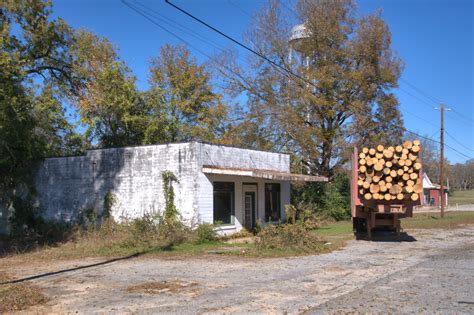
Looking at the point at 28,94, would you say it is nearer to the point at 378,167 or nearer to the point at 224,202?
the point at 224,202

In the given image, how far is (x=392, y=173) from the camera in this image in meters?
17.0

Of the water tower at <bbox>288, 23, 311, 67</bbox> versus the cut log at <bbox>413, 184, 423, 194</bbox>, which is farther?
the water tower at <bbox>288, 23, 311, 67</bbox>

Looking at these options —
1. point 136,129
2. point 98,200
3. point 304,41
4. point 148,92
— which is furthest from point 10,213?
point 304,41

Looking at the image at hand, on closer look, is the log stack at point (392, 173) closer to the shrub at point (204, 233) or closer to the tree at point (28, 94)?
the shrub at point (204, 233)

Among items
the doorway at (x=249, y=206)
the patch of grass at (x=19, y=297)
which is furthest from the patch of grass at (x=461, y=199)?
the patch of grass at (x=19, y=297)

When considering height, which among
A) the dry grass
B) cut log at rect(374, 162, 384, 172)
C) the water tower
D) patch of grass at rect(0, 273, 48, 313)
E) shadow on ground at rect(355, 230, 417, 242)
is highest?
the water tower

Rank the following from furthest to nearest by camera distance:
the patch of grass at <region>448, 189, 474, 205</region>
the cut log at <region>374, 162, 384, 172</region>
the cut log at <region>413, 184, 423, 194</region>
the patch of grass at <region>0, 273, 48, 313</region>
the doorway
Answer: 1. the patch of grass at <region>448, 189, 474, 205</region>
2. the doorway
3. the cut log at <region>374, 162, 384, 172</region>
4. the cut log at <region>413, 184, 423, 194</region>
5. the patch of grass at <region>0, 273, 48, 313</region>

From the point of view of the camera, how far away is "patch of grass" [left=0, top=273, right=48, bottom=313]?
28.0 feet

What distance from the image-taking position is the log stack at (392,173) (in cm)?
1683

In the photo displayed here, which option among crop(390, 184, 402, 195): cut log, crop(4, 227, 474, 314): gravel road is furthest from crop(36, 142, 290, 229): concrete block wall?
crop(390, 184, 402, 195): cut log

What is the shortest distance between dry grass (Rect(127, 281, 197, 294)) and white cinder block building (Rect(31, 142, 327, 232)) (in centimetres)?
891

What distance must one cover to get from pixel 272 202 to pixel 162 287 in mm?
15408

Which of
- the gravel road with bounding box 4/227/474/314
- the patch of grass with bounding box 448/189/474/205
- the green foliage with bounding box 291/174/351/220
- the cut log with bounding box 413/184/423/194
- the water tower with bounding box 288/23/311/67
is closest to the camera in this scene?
the gravel road with bounding box 4/227/474/314

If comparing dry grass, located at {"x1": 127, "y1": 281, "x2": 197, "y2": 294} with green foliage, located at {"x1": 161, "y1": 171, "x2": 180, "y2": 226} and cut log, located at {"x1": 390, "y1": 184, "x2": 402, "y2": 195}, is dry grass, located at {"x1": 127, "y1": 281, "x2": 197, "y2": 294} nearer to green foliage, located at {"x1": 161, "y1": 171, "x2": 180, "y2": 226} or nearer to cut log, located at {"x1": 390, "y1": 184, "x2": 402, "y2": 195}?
green foliage, located at {"x1": 161, "y1": 171, "x2": 180, "y2": 226}
